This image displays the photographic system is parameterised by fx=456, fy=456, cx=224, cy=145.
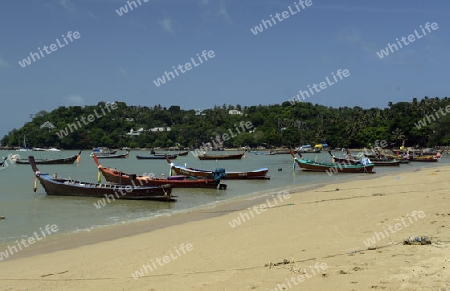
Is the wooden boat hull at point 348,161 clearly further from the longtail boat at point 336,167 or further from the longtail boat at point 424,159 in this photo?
the longtail boat at point 424,159

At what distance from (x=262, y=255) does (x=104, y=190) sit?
16114 millimetres

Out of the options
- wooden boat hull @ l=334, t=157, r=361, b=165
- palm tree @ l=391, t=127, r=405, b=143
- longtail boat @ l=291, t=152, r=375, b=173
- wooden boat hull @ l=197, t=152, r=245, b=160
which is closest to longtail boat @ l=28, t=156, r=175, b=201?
longtail boat @ l=291, t=152, r=375, b=173

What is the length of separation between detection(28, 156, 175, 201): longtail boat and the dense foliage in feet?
309

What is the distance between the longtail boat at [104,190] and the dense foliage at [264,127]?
94251mm

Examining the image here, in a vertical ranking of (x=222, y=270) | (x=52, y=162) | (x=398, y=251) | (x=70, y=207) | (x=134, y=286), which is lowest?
(x=398, y=251)

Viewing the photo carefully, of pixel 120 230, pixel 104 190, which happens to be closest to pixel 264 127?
pixel 104 190

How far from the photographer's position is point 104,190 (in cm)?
2319

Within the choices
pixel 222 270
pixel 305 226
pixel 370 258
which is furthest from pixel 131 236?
pixel 370 258

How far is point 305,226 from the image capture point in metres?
11.8

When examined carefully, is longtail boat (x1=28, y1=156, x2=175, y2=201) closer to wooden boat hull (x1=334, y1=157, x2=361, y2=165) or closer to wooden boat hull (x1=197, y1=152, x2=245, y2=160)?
wooden boat hull (x1=334, y1=157, x2=361, y2=165)

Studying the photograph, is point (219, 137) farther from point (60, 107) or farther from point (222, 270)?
point (222, 270)

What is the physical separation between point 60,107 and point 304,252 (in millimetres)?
190950

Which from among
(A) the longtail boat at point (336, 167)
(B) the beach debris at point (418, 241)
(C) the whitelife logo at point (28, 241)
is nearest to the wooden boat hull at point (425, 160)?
(A) the longtail boat at point (336, 167)

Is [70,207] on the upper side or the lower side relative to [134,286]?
upper
